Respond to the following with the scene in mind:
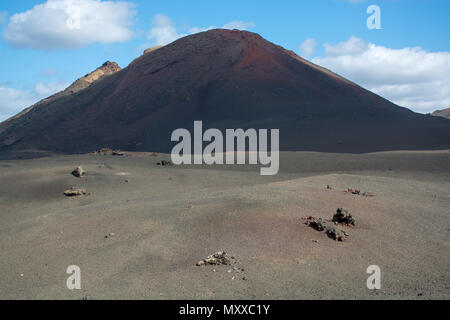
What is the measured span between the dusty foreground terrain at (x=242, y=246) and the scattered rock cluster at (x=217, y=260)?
0.09 meters

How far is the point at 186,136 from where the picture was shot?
3095cm

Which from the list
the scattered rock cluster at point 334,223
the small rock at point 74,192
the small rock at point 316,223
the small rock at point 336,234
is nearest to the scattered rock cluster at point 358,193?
the scattered rock cluster at point 334,223

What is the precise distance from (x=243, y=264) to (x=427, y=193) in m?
5.78

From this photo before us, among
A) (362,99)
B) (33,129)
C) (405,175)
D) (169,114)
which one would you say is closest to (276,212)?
(405,175)

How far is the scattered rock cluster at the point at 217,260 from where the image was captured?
4.85 meters

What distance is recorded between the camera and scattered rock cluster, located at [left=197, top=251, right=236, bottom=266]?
15.9 ft

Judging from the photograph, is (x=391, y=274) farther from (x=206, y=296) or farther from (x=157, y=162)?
(x=157, y=162)

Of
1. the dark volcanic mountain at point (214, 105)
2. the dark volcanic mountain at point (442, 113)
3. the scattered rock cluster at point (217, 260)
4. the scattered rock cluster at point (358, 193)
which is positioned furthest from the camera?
the dark volcanic mountain at point (442, 113)

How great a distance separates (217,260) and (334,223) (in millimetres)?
2155

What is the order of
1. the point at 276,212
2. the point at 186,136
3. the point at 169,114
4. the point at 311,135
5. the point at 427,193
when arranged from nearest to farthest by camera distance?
the point at 276,212
the point at 427,193
the point at 311,135
the point at 186,136
the point at 169,114

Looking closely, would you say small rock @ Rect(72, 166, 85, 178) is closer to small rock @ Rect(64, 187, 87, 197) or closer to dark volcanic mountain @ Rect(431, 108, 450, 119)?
small rock @ Rect(64, 187, 87, 197)

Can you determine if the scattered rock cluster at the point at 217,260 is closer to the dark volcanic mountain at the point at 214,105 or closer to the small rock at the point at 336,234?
the small rock at the point at 336,234

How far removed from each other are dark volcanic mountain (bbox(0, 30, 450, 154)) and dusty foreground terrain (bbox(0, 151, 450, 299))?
17.2 metres

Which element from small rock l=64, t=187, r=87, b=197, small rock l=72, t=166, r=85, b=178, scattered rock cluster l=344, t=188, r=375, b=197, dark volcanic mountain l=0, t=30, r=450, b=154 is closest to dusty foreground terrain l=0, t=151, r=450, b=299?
scattered rock cluster l=344, t=188, r=375, b=197
